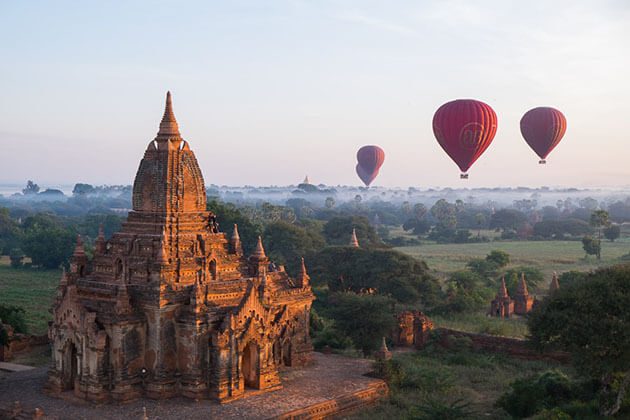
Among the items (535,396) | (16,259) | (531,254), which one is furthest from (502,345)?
(531,254)

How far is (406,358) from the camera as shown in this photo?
3183 centimetres

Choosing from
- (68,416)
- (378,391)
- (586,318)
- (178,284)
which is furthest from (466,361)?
(68,416)

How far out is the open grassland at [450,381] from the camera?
23125 mm

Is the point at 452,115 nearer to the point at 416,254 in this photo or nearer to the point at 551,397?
the point at 551,397

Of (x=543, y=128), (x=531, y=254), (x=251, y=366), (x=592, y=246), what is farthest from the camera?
(x=531, y=254)

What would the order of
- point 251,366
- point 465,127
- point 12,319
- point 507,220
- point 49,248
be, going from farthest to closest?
1. point 507,220
2. point 49,248
3. point 465,127
4. point 12,319
5. point 251,366

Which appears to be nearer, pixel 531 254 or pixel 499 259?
pixel 499 259

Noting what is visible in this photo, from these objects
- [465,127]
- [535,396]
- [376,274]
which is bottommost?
[535,396]

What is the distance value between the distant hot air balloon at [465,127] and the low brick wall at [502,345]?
1711 cm

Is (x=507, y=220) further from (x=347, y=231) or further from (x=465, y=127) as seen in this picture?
(x=465, y=127)

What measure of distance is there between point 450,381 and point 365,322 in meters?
6.66

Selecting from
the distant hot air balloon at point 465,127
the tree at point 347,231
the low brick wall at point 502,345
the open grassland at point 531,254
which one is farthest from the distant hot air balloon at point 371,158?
the low brick wall at point 502,345

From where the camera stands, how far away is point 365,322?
105 ft

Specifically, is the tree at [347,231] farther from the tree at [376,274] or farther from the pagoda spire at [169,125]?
the pagoda spire at [169,125]
